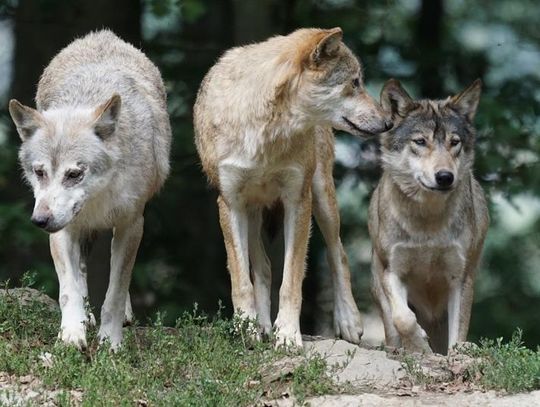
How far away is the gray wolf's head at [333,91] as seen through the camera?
32.0 feet

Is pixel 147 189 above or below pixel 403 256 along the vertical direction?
above

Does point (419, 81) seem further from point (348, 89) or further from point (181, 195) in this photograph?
point (348, 89)

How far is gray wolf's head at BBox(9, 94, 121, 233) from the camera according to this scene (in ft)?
28.0

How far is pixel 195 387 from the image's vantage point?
316 inches

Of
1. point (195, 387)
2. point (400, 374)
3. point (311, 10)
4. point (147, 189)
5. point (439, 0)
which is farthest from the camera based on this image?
point (439, 0)

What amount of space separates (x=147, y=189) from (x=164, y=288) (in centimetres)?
618

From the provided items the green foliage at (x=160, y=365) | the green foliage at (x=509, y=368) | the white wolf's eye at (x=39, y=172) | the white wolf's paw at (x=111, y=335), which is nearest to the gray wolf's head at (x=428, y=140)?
the green foliage at (x=509, y=368)

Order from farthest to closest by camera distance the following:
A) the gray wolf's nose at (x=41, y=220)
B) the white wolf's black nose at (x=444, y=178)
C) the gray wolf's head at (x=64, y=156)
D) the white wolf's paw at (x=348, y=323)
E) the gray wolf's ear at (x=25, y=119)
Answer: the white wolf's paw at (x=348, y=323), the white wolf's black nose at (x=444, y=178), the gray wolf's ear at (x=25, y=119), the gray wolf's head at (x=64, y=156), the gray wolf's nose at (x=41, y=220)

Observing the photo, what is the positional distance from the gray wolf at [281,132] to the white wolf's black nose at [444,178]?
0.85 meters

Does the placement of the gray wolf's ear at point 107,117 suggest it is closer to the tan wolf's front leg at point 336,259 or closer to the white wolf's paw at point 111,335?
the white wolf's paw at point 111,335

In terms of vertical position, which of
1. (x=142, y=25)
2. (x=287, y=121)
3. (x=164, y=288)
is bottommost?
(x=164, y=288)

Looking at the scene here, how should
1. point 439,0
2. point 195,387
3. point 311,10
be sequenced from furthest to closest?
point 439,0 < point 311,10 < point 195,387

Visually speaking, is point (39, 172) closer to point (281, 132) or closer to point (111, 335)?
point (111, 335)

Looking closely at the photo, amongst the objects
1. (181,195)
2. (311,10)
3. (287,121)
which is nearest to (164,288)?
(181,195)
